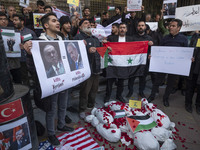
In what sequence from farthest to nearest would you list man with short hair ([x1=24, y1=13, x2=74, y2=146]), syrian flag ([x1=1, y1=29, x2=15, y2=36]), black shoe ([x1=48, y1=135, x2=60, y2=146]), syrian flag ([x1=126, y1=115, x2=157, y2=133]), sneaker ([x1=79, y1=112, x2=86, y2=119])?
sneaker ([x1=79, y1=112, x2=86, y2=119]), syrian flag ([x1=1, y1=29, x2=15, y2=36]), syrian flag ([x1=126, y1=115, x2=157, y2=133]), black shoe ([x1=48, y1=135, x2=60, y2=146]), man with short hair ([x1=24, y1=13, x2=74, y2=146])

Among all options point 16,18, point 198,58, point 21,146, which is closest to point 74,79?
point 21,146

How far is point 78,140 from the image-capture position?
252 cm

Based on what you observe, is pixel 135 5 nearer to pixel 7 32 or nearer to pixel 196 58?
pixel 196 58

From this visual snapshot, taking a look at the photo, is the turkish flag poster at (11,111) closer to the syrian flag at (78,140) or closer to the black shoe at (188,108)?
the syrian flag at (78,140)

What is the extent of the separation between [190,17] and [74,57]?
3.14m

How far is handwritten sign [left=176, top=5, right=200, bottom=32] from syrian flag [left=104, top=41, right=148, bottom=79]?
1072mm

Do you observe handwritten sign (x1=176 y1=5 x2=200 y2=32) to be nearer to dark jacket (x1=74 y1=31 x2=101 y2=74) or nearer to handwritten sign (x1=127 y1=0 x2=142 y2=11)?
handwritten sign (x1=127 y1=0 x2=142 y2=11)

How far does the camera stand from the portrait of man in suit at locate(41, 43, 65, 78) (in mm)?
1813

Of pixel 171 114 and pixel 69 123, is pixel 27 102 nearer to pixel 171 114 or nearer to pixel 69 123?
pixel 69 123

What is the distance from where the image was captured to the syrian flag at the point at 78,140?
2391 mm

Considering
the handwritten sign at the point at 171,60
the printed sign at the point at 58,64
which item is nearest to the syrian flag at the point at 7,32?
the printed sign at the point at 58,64

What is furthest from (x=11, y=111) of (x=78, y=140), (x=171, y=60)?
(x=171, y=60)

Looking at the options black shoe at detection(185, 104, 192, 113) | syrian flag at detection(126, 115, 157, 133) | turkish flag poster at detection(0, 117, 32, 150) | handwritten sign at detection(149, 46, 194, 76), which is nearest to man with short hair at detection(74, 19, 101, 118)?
syrian flag at detection(126, 115, 157, 133)

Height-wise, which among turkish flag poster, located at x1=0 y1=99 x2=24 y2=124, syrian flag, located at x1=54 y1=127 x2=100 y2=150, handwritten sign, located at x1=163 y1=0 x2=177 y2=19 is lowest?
syrian flag, located at x1=54 y1=127 x2=100 y2=150
